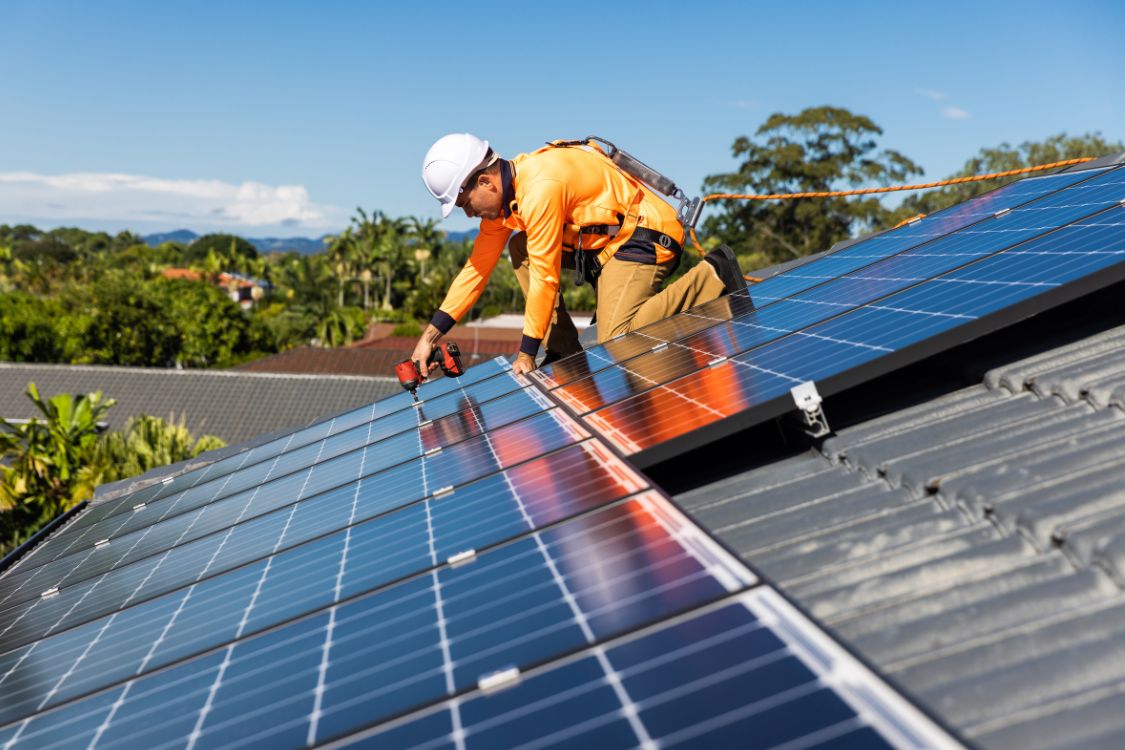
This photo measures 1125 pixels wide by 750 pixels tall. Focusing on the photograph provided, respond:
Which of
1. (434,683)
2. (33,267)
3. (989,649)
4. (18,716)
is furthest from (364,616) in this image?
(33,267)

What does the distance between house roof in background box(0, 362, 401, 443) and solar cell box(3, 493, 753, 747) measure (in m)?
37.8

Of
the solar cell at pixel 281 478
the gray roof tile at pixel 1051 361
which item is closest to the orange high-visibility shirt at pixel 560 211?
the solar cell at pixel 281 478

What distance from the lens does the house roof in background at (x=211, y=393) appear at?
42.8m

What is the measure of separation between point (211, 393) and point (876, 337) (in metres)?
44.7

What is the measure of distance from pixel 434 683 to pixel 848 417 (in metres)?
2.76

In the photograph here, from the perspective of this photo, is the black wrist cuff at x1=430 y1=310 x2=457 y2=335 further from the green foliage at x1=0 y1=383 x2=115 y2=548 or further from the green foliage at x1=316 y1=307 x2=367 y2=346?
the green foliage at x1=316 y1=307 x2=367 y2=346

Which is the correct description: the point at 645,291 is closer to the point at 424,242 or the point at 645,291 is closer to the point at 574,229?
the point at 574,229

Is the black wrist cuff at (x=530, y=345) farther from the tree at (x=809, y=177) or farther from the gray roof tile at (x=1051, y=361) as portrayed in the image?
the tree at (x=809, y=177)

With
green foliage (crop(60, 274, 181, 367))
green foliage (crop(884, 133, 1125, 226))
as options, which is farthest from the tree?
green foliage (crop(60, 274, 181, 367))

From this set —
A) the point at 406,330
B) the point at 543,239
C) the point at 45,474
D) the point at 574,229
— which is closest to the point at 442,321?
the point at 574,229

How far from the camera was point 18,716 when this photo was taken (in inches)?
147

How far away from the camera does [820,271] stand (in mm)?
7738

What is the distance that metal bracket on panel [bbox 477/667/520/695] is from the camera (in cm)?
253

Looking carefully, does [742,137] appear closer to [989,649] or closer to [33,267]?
[989,649]
